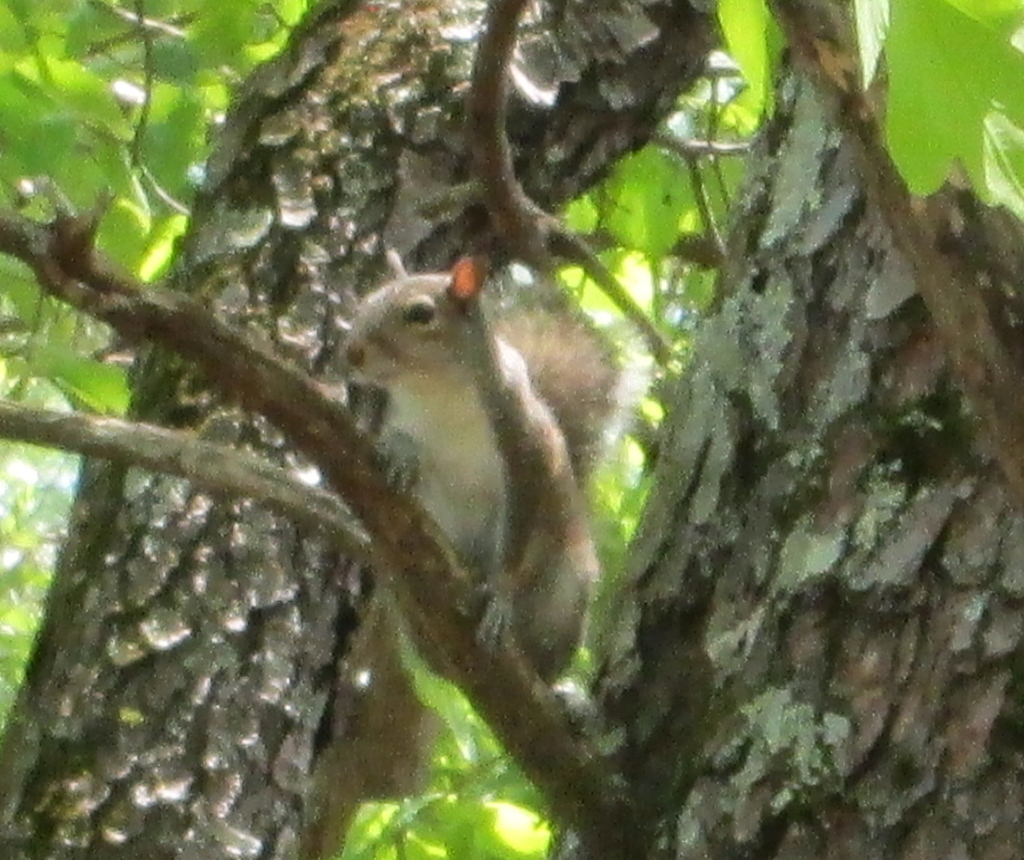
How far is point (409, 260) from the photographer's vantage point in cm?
180

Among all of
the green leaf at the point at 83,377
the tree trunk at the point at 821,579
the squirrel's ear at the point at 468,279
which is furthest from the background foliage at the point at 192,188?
the squirrel's ear at the point at 468,279

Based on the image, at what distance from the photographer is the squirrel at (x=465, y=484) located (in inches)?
61.1

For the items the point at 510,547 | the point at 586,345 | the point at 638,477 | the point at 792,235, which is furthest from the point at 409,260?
the point at 792,235

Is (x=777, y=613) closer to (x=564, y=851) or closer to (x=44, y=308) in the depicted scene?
(x=564, y=851)

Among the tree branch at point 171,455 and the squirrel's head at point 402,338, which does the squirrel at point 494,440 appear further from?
the tree branch at point 171,455

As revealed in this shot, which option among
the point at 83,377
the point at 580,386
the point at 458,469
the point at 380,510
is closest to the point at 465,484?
the point at 458,469

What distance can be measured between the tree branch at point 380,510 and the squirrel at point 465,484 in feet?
1.26

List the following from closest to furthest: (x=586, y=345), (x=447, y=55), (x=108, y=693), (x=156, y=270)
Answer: (x=108, y=693) < (x=586, y=345) < (x=447, y=55) < (x=156, y=270)

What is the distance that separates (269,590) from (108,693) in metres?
0.18

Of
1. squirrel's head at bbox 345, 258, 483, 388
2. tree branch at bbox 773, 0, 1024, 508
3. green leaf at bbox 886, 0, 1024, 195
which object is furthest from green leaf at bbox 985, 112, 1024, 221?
squirrel's head at bbox 345, 258, 483, 388

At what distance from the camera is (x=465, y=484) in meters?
1.77

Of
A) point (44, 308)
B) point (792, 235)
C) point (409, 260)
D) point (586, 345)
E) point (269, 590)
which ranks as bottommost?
point (792, 235)

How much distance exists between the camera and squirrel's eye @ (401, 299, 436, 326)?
1.53m

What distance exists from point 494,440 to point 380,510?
1.60 ft
